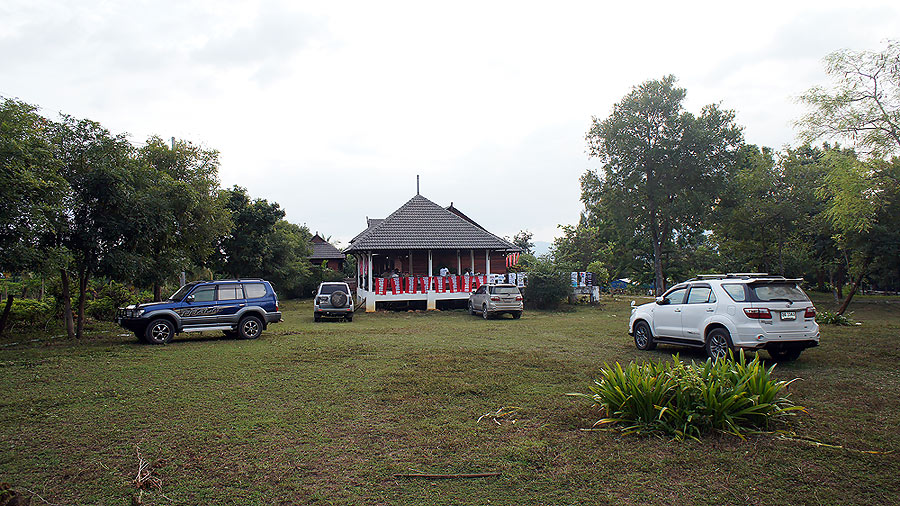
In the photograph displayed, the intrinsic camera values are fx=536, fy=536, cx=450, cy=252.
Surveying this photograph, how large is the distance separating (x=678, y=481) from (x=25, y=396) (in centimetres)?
814

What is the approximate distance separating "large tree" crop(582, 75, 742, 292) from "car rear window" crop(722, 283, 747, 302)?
22.9 meters

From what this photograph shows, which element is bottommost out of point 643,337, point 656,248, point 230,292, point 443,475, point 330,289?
point 443,475

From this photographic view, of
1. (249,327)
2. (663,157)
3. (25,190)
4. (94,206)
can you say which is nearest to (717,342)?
(249,327)

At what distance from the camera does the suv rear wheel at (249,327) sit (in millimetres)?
14312

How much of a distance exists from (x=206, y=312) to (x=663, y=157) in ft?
85.7

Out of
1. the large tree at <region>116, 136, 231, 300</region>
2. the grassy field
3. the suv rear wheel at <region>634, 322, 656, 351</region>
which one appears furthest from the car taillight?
the large tree at <region>116, 136, 231, 300</region>

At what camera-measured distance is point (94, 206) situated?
1333cm

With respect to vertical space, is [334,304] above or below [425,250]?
below

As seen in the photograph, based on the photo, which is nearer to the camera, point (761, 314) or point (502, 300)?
point (761, 314)

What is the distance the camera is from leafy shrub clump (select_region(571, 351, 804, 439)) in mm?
5461

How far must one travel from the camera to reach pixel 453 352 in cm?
1116

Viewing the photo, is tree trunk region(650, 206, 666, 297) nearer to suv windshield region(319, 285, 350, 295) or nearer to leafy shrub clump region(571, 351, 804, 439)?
suv windshield region(319, 285, 350, 295)

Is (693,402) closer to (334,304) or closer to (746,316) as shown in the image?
(746,316)

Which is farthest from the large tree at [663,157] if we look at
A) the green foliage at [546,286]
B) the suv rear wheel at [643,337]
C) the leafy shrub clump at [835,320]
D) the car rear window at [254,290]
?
the car rear window at [254,290]
